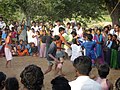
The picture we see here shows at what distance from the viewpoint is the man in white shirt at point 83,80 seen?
4005 millimetres

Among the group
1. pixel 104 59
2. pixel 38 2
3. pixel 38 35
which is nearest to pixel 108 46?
pixel 104 59

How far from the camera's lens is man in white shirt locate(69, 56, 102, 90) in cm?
401

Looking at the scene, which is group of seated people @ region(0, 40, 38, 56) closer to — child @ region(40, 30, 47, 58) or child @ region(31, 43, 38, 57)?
child @ region(31, 43, 38, 57)

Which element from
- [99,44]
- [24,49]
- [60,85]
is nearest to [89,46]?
[99,44]

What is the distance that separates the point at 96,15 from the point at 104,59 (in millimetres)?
9276

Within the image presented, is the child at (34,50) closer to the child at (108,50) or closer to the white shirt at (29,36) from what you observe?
the white shirt at (29,36)

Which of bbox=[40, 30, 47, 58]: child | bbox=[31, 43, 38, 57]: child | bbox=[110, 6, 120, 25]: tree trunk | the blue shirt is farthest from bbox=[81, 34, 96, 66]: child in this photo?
bbox=[110, 6, 120, 25]: tree trunk

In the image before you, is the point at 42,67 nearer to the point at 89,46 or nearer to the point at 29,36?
the point at 89,46

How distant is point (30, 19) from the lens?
70.4ft

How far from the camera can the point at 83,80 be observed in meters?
4.04

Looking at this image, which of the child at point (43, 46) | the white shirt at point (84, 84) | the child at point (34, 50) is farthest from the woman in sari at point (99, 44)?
the white shirt at point (84, 84)

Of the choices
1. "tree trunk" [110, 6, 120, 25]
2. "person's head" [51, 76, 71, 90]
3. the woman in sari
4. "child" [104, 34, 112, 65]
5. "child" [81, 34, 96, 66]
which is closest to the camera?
"person's head" [51, 76, 71, 90]

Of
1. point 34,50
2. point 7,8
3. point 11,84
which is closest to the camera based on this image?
point 11,84

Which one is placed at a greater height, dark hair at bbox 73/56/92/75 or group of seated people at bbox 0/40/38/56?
dark hair at bbox 73/56/92/75
